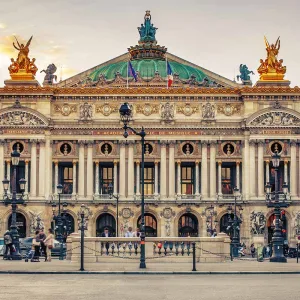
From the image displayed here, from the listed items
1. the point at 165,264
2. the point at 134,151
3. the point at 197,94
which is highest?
the point at 197,94

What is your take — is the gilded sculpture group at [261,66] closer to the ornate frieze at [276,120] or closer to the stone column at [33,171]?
the ornate frieze at [276,120]

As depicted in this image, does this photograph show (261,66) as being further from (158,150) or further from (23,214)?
(23,214)

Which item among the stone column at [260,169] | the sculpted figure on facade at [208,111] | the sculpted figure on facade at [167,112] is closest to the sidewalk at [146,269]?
the stone column at [260,169]

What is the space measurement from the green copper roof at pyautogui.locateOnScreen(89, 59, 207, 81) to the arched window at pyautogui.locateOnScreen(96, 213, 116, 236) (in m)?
20.3

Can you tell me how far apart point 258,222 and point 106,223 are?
1525 cm

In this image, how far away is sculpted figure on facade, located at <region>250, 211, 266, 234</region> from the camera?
9312 cm

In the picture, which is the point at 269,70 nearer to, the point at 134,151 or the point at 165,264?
the point at 134,151

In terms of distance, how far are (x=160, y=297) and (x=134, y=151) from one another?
6650cm

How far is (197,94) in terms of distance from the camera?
9531 cm

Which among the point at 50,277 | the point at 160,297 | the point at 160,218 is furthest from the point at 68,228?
the point at 160,297

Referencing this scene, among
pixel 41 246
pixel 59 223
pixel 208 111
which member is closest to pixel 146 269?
pixel 41 246

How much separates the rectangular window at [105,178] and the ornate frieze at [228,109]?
1253 centimetres

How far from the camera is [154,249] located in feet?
174

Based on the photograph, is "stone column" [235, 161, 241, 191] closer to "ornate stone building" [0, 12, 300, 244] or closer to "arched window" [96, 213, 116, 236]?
"ornate stone building" [0, 12, 300, 244]
